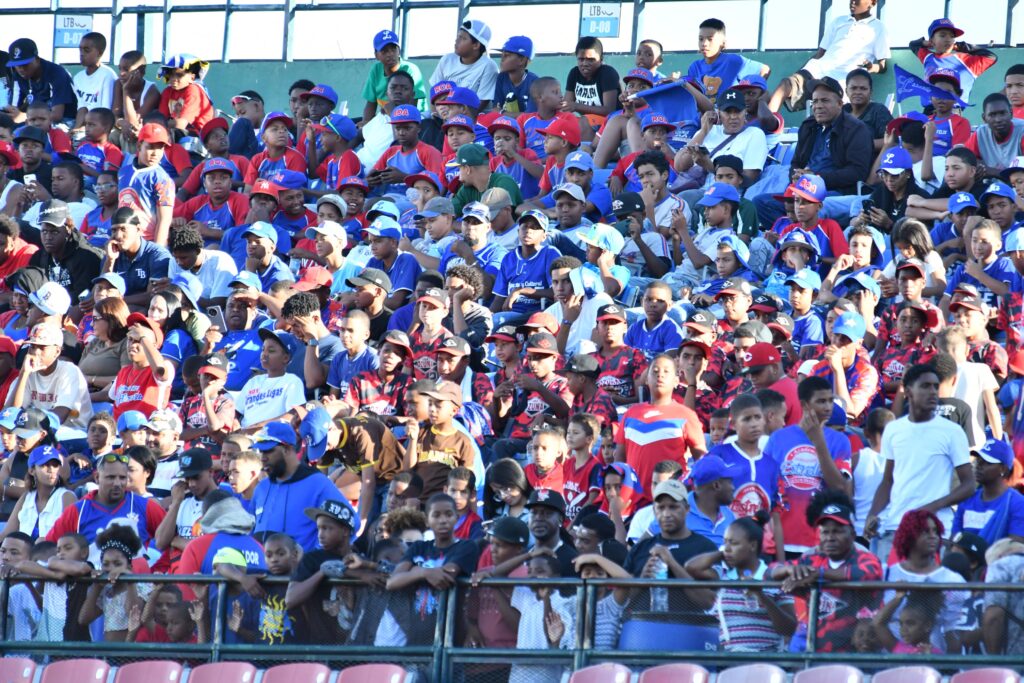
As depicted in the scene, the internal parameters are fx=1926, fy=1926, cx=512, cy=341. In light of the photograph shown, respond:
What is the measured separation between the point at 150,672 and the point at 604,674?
2362 mm

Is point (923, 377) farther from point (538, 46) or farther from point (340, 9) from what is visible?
point (340, 9)

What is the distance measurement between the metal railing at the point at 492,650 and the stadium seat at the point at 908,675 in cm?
13

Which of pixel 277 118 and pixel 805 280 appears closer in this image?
pixel 805 280

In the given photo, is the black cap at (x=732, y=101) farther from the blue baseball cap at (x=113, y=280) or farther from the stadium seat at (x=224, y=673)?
the stadium seat at (x=224, y=673)

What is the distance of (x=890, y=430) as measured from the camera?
33.4 ft

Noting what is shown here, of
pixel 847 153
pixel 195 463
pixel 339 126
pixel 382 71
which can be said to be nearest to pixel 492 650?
pixel 195 463

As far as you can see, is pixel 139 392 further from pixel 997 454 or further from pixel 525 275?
pixel 997 454

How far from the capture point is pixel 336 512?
9539mm

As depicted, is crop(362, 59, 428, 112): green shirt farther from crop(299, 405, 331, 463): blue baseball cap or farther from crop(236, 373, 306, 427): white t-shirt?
crop(299, 405, 331, 463): blue baseball cap

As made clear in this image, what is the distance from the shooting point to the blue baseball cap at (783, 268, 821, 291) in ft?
40.7

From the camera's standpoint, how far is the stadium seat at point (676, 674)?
326 inches

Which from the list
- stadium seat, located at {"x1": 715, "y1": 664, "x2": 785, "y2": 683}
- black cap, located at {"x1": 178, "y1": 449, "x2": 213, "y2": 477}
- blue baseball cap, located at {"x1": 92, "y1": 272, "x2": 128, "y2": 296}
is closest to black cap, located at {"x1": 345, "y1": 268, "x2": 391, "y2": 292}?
blue baseball cap, located at {"x1": 92, "y1": 272, "x2": 128, "y2": 296}

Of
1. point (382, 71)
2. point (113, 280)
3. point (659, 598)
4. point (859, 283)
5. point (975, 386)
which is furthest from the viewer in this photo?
point (382, 71)

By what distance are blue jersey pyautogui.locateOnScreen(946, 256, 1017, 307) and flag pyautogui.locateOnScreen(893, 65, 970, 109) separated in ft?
8.92
